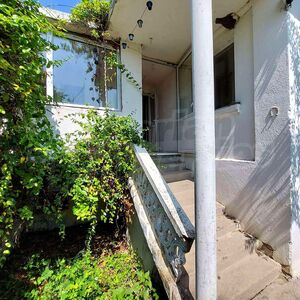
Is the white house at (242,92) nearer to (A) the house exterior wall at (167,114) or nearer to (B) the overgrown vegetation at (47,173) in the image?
(A) the house exterior wall at (167,114)

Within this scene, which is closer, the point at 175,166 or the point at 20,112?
the point at 20,112

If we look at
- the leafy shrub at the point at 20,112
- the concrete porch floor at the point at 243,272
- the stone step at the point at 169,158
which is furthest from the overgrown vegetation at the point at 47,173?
the stone step at the point at 169,158

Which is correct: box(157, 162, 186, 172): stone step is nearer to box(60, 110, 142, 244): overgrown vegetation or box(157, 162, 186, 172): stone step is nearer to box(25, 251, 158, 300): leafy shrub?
box(60, 110, 142, 244): overgrown vegetation

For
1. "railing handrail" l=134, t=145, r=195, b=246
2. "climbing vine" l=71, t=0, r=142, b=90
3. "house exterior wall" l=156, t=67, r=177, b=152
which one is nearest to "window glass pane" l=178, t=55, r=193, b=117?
"house exterior wall" l=156, t=67, r=177, b=152

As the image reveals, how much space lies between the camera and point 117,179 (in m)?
3.39

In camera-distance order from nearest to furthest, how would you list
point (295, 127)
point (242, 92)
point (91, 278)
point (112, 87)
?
point (295, 127) → point (91, 278) → point (242, 92) → point (112, 87)

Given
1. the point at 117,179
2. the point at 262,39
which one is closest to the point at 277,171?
the point at 262,39

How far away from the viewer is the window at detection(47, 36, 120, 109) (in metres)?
4.24

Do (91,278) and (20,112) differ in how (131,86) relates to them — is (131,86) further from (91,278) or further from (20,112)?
(91,278)

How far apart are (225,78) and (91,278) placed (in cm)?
410

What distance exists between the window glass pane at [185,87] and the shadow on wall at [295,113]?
286cm

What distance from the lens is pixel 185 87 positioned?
5.85m

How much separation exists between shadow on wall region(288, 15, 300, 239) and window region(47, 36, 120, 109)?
3.32 m

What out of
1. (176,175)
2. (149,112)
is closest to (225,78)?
(176,175)
